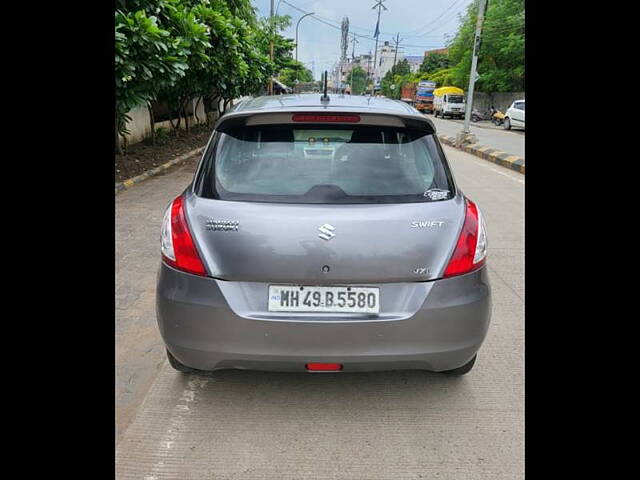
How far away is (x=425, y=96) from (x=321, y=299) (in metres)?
49.3

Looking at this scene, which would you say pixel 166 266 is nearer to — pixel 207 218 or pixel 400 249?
pixel 207 218

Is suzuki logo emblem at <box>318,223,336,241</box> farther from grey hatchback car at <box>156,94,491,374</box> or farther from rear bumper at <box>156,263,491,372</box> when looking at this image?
rear bumper at <box>156,263,491,372</box>

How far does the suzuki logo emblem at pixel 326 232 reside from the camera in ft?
7.57

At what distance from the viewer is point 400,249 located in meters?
2.33

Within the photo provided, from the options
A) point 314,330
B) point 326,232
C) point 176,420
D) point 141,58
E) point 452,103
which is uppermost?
point 452,103

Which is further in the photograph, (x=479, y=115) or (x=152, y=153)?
(x=479, y=115)

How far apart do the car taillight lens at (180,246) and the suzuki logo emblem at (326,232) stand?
555 millimetres

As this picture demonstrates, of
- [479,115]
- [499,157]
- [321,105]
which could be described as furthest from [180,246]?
[479,115]

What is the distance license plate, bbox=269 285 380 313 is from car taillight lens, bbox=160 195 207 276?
360 mm

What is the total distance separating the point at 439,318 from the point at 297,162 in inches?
40.3

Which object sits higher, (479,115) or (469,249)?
(479,115)

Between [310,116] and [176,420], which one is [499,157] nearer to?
[310,116]

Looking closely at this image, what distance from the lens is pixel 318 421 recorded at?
8.63ft

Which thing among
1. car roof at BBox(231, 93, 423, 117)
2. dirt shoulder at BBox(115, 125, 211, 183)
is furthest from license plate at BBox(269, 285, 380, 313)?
dirt shoulder at BBox(115, 125, 211, 183)
